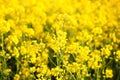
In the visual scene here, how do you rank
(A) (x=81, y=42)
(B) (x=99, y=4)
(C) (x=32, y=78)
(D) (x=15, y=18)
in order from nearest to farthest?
1. (C) (x=32, y=78)
2. (A) (x=81, y=42)
3. (D) (x=15, y=18)
4. (B) (x=99, y=4)

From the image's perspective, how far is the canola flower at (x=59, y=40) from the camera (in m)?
4.05

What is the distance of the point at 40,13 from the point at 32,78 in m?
2.31

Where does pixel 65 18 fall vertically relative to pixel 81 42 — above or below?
above

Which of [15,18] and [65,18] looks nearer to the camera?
[65,18]

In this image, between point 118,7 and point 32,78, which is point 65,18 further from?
point 118,7

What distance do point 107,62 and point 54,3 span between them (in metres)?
2.71

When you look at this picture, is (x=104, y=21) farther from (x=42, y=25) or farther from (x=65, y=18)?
(x=65, y=18)

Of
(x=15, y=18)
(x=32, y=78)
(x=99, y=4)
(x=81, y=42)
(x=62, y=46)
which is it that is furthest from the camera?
(x=99, y=4)

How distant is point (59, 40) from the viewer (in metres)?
3.90

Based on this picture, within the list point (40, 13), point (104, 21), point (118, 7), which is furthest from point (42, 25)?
point (118, 7)

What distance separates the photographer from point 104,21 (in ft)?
20.0

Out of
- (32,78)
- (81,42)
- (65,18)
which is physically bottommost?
(32,78)

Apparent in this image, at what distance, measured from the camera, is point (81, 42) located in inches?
190

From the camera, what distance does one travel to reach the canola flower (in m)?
4.05
